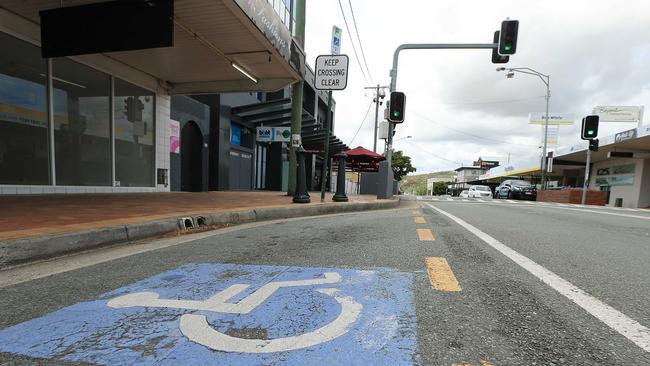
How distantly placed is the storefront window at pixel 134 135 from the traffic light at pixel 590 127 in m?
18.7

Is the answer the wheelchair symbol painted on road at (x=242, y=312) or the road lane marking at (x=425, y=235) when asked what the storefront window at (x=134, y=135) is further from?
the wheelchair symbol painted on road at (x=242, y=312)

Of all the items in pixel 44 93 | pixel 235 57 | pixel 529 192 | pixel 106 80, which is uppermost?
pixel 235 57

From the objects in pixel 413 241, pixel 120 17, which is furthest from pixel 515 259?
pixel 120 17

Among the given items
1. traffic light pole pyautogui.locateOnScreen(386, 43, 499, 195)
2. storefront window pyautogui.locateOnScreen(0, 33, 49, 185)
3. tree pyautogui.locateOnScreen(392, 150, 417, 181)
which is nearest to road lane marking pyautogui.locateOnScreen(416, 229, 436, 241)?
storefront window pyautogui.locateOnScreen(0, 33, 49, 185)

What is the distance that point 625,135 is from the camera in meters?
20.4

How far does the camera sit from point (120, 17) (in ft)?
20.5

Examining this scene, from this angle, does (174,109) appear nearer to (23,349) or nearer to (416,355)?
(23,349)

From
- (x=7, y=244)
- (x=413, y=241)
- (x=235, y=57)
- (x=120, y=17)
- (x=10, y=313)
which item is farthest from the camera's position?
(x=235, y=57)

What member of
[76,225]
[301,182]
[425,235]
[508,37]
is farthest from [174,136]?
[508,37]

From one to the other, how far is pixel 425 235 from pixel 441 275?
7.15ft

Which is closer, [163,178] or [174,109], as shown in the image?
[163,178]

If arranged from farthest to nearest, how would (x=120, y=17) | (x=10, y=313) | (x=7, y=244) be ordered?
(x=120, y=17)
(x=7, y=244)
(x=10, y=313)

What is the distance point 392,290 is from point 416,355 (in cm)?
94

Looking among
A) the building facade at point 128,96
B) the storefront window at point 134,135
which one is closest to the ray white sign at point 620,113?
the building facade at point 128,96
